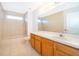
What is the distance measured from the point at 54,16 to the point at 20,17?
0.67m

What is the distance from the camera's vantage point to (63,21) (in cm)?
161

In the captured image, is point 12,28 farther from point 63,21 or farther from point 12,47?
point 63,21

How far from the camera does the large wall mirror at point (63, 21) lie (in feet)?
4.71

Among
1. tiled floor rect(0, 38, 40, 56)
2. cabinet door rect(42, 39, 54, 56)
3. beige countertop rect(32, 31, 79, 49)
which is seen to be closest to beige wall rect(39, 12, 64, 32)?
beige countertop rect(32, 31, 79, 49)

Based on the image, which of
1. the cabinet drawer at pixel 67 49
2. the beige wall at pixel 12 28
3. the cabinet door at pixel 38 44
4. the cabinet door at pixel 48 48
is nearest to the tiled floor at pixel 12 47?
the beige wall at pixel 12 28

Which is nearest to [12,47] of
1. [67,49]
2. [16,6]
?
[16,6]

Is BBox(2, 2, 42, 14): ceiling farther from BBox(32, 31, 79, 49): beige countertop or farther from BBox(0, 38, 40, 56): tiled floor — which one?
BBox(32, 31, 79, 49): beige countertop

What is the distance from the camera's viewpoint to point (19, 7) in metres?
1.40

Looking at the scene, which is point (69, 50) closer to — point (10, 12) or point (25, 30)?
point (25, 30)

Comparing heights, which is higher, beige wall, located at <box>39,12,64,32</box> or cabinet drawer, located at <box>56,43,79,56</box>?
beige wall, located at <box>39,12,64,32</box>

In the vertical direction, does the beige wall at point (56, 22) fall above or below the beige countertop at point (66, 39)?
above

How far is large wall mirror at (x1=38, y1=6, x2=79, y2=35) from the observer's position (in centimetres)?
144

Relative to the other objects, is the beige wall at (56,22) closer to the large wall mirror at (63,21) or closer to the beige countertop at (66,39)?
the large wall mirror at (63,21)

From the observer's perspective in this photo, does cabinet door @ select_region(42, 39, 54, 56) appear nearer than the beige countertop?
No
